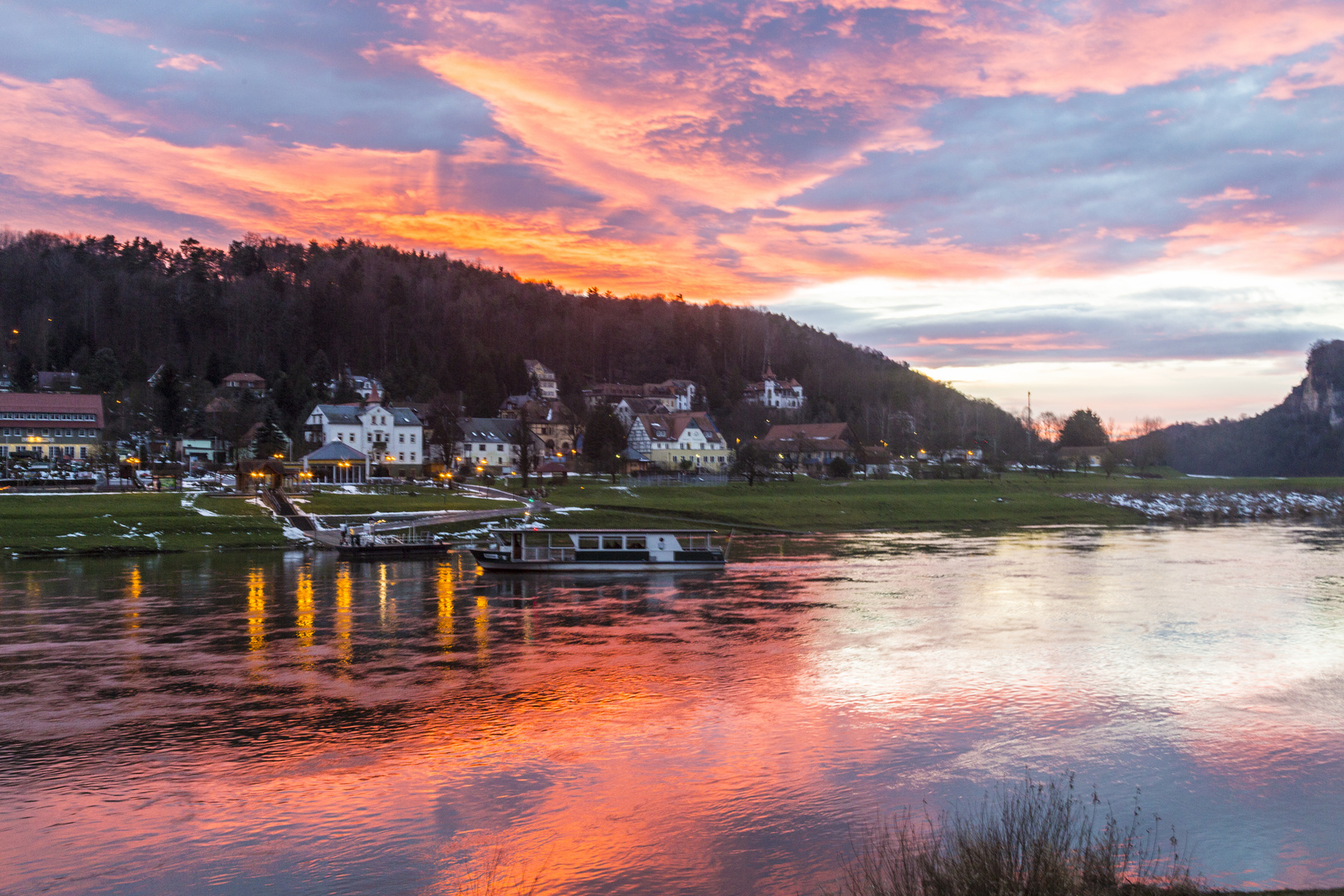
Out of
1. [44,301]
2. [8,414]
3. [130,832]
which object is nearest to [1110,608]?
[130,832]

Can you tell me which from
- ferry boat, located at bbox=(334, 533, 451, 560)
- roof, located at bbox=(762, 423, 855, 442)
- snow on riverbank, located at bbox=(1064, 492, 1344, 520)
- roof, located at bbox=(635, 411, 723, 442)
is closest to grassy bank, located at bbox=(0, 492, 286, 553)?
ferry boat, located at bbox=(334, 533, 451, 560)

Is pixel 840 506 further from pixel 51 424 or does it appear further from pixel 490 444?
pixel 51 424

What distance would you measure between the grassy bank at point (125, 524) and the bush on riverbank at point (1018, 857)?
203 ft

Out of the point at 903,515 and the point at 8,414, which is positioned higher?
the point at 8,414

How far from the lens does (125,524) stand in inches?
2694

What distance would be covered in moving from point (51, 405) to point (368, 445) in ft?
143

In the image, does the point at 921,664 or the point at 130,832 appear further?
the point at 921,664

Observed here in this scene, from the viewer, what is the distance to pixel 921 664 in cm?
3039

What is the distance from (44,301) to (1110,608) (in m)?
212

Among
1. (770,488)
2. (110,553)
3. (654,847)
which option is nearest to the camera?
(654,847)

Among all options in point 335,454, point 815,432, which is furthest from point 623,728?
point 815,432

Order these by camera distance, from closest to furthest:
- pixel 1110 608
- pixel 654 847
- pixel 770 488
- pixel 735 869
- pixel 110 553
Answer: pixel 735 869 → pixel 654 847 → pixel 1110 608 → pixel 110 553 → pixel 770 488

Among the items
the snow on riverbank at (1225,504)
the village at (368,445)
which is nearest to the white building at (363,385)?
the village at (368,445)

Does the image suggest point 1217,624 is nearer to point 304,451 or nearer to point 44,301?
point 304,451
